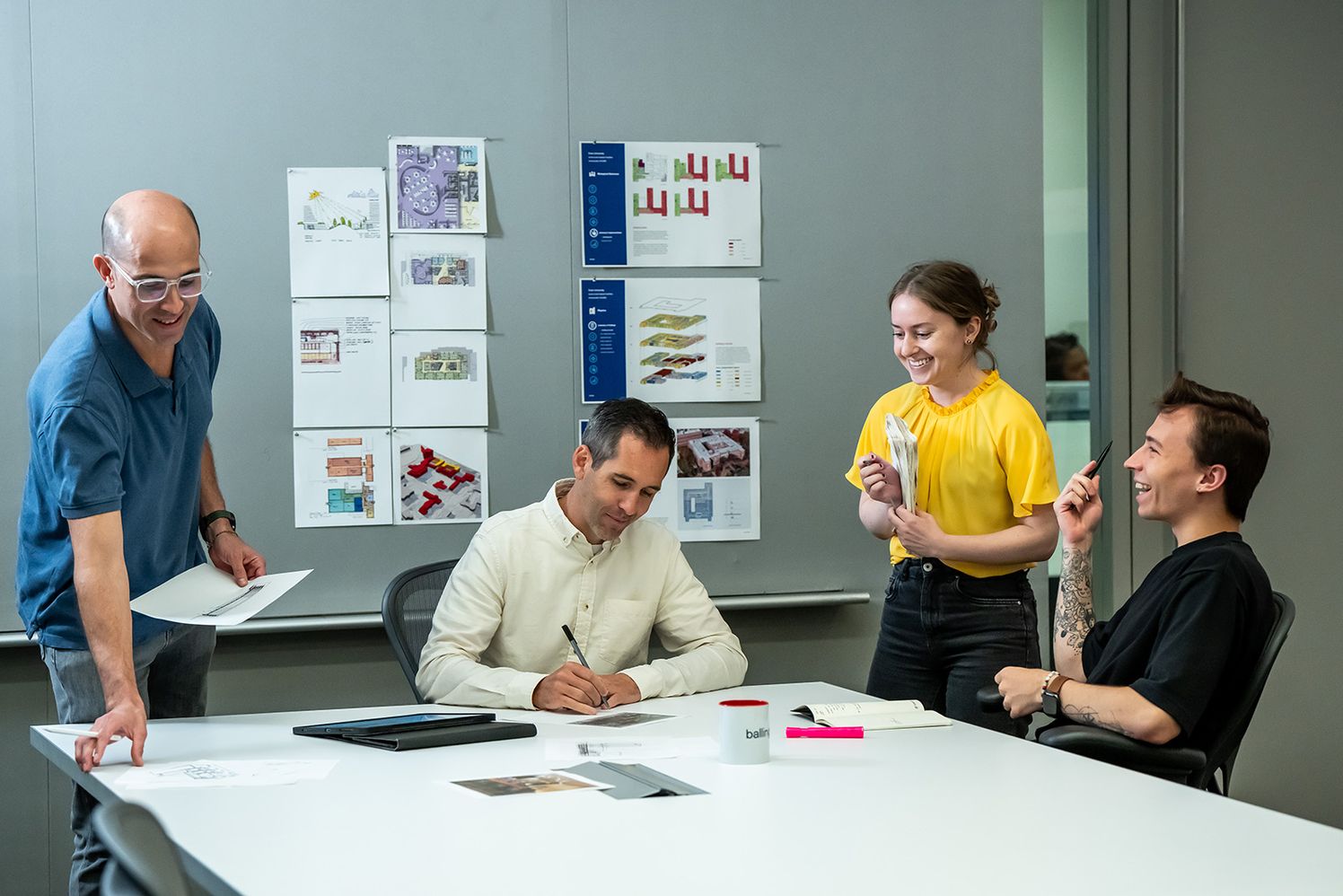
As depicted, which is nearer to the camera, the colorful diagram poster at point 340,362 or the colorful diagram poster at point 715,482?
the colorful diagram poster at point 340,362

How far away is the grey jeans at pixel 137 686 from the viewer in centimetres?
217

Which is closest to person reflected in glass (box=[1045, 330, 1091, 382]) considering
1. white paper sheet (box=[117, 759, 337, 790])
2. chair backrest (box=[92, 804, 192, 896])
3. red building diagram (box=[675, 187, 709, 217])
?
red building diagram (box=[675, 187, 709, 217])

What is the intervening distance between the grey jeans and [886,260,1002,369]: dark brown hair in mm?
1756

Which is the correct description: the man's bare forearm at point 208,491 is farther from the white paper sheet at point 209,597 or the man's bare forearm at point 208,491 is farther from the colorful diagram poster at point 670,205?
the colorful diagram poster at point 670,205

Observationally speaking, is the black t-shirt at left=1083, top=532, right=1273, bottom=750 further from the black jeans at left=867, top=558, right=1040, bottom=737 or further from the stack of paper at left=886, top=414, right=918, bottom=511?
the stack of paper at left=886, top=414, right=918, bottom=511

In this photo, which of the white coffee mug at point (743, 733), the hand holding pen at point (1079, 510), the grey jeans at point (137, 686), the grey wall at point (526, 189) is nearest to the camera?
the white coffee mug at point (743, 733)

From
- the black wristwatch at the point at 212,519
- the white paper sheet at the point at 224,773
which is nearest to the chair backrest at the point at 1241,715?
the white paper sheet at the point at 224,773

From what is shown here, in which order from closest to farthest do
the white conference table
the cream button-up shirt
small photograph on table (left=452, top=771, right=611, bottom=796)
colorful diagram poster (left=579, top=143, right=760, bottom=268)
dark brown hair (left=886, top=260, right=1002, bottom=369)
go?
the white conference table
small photograph on table (left=452, top=771, right=611, bottom=796)
the cream button-up shirt
dark brown hair (left=886, top=260, right=1002, bottom=369)
colorful diagram poster (left=579, top=143, right=760, bottom=268)

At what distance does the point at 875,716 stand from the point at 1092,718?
15.1 inches

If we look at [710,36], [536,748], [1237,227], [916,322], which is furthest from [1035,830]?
[1237,227]

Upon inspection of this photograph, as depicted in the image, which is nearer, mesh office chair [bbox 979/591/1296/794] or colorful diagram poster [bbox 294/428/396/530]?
mesh office chair [bbox 979/591/1296/794]

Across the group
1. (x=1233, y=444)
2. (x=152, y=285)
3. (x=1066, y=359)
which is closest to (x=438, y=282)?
(x=152, y=285)

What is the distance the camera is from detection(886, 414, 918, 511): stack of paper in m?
2.87

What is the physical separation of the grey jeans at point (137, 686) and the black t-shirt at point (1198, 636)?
5.90 feet
